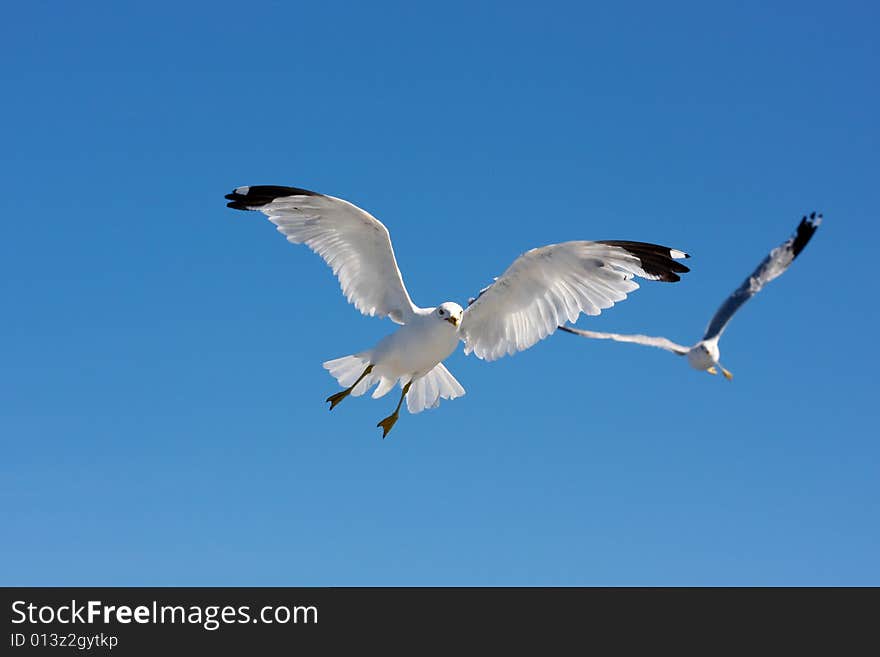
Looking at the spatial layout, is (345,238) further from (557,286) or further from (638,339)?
(638,339)

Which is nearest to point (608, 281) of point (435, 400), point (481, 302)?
point (481, 302)

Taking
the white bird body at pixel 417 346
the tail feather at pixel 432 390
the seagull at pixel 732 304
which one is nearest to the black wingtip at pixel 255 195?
the white bird body at pixel 417 346

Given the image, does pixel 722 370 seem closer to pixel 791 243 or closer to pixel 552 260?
pixel 791 243

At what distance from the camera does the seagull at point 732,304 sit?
15672 millimetres

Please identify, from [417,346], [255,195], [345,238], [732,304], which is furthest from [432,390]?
[732,304]

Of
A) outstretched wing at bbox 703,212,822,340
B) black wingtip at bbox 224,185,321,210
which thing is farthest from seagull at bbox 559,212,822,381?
black wingtip at bbox 224,185,321,210

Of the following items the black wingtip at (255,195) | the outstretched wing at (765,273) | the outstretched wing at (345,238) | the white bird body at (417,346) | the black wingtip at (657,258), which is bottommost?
the white bird body at (417,346)

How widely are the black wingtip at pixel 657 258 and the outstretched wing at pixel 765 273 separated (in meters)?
4.57

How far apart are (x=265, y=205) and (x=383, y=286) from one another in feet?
5.31

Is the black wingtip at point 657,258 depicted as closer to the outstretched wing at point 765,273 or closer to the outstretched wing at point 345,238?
the outstretched wing at point 345,238

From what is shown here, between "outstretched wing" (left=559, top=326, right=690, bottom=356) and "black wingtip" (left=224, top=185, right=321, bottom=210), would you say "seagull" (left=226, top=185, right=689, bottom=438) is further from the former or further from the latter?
"outstretched wing" (left=559, top=326, right=690, bottom=356)

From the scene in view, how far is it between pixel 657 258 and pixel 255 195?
4.28 m

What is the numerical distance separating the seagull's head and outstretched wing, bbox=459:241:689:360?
0.37 m

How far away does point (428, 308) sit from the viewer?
12516mm
